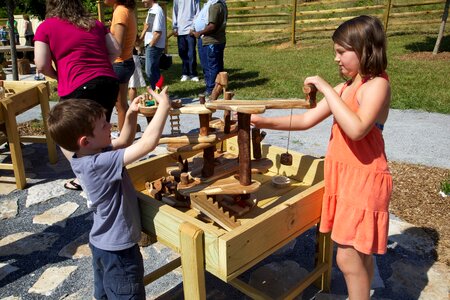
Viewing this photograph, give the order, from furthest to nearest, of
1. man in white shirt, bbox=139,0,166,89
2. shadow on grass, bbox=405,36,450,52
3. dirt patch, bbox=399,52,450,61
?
shadow on grass, bbox=405,36,450,52, dirt patch, bbox=399,52,450,61, man in white shirt, bbox=139,0,166,89

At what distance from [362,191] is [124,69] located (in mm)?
3309

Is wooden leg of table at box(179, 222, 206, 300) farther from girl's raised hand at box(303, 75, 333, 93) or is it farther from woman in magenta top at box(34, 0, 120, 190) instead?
woman in magenta top at box(34, 0, 120, 190)

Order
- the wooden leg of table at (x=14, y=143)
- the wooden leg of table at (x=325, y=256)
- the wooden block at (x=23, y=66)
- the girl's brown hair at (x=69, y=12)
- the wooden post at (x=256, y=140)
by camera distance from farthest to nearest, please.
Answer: the wooden block at (x=23, y=66) < the wooden leg of table at (x=14, y=143) < the girl's brown hair at (x=69, y=12) < the wooden leg of table at (x=325, y=256) < the wooden post at (x=256, y=140)

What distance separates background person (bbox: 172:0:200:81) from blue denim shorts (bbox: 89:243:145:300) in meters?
7.14

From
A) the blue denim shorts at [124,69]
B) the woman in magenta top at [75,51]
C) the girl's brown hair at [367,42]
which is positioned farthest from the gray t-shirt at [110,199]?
the blue denim shorts at [124,69]

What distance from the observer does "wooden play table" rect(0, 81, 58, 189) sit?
3.85m

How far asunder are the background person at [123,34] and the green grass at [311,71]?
9.99 feet

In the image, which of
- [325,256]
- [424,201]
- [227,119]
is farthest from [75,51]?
[424,201]

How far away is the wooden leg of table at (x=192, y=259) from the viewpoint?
162cm

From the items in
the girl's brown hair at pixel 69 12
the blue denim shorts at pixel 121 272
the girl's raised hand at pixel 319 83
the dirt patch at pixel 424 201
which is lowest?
the dirt patch at pixel 424 201

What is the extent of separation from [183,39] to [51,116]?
736cm

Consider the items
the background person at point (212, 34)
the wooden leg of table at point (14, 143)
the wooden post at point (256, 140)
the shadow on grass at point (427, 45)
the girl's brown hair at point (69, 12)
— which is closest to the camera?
the wooden post at point (256, 140)

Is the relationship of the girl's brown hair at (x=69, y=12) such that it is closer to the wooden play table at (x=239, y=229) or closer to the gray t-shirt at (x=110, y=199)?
the wooden play table at (x=239, y=229)

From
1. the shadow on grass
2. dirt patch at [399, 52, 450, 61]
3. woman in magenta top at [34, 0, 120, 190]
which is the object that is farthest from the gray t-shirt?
the shadow on grass
